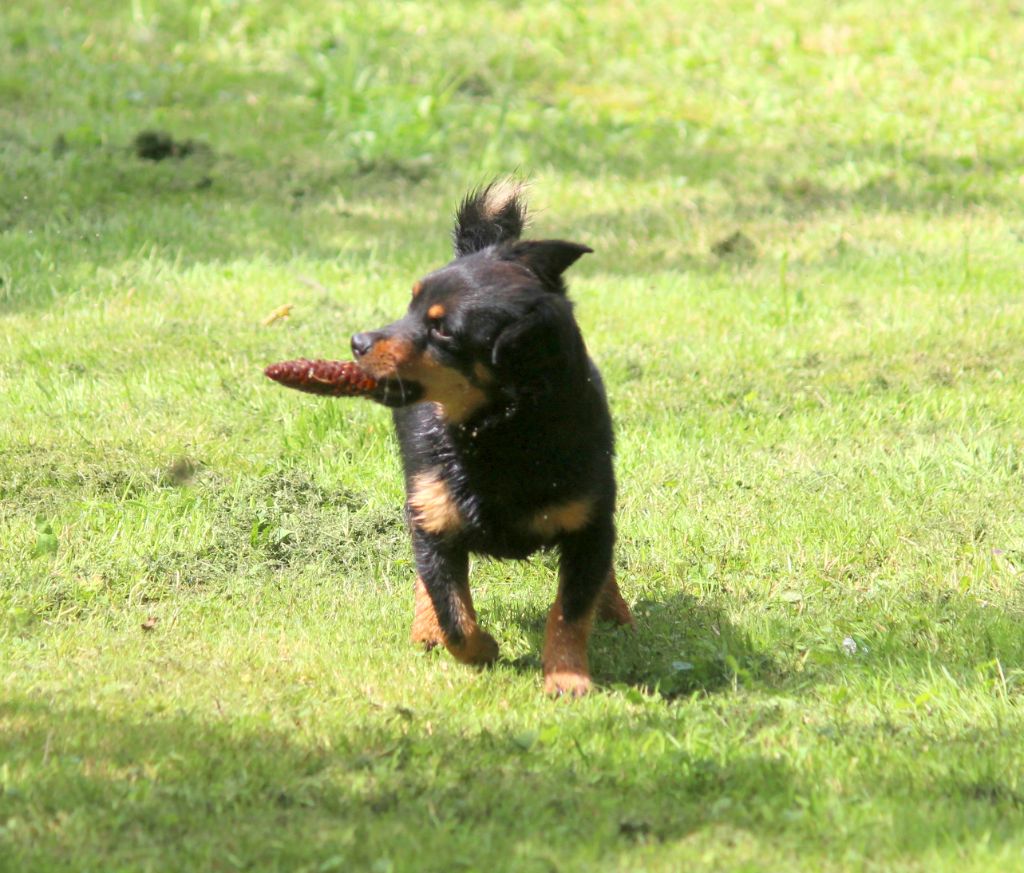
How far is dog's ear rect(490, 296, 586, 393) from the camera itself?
4.44 m

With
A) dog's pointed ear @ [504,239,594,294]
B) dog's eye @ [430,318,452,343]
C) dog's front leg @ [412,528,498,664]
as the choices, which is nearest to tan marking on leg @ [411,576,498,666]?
dog's front leg @ [412,528,498,664]

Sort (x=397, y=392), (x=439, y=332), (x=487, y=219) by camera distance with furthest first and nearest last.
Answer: (x=487, y=219)
(x=439, y=332)
(x=397, y=392)

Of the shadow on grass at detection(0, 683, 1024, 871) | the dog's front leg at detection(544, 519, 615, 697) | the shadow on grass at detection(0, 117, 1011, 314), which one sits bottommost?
the shadow on grass at detection(0, 117, 1011, 314)

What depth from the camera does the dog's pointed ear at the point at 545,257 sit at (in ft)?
15.5

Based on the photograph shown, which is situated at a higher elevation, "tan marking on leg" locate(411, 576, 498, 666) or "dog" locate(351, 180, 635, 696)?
"dog" locate(351, 180, 635, 696)

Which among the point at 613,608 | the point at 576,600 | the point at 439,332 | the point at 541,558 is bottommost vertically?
the point at 541,558

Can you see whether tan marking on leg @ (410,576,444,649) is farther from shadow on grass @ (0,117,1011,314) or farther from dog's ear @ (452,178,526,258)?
shadow on grass @ (0,117,1011,314)

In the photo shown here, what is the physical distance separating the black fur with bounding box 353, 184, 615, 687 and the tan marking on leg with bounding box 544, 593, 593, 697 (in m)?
0.04

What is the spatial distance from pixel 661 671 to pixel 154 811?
1957 mm

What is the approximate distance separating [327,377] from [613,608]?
1.52 meters

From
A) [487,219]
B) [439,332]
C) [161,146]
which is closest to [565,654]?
[439,332]

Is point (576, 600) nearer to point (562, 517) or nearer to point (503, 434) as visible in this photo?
point (562, 517)

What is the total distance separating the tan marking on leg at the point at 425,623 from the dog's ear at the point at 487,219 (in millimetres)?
1237

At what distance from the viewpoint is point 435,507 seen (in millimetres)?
4738
